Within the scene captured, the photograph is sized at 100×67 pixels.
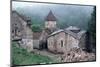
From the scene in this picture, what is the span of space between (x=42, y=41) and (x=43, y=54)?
17 centimetres

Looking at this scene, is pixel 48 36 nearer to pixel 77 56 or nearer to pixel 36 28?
pixel 36 28

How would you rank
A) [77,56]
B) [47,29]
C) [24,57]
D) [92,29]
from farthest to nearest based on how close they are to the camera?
1. [92,29]
2. [77,56]
3. [47,29]
4. [24,57]

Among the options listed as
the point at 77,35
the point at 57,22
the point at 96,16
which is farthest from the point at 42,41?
the point at 96,16

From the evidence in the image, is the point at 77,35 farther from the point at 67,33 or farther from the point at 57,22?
the point at 57,22

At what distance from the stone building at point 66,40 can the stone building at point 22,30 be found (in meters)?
0.28

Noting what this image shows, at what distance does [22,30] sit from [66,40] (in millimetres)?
625

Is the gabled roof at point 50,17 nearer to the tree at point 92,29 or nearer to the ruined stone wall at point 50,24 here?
the ruined stone wall at point 50,24

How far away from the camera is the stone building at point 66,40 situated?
9.14ft

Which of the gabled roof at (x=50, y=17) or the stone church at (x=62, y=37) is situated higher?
the gabled roof at (x=50, y=17)

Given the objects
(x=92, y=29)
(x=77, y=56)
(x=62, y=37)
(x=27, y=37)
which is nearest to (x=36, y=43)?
(x=27, y=37)

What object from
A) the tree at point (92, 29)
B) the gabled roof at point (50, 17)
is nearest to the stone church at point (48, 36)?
the gabled roof at point (50, 17)

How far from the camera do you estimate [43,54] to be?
273cm

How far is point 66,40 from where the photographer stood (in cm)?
284

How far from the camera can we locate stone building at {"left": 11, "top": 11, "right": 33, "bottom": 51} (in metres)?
2.59
